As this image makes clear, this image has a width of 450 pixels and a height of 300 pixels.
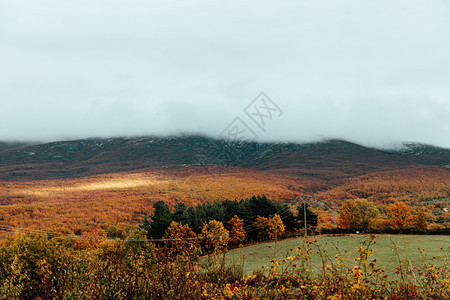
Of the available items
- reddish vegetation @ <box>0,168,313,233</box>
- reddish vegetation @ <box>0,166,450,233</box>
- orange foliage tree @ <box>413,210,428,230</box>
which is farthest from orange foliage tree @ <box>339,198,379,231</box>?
reddish vegetation @ <box>0,168,313,233</box>

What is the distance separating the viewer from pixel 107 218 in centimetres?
7912

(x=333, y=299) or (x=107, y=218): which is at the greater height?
(x=333, y=299)

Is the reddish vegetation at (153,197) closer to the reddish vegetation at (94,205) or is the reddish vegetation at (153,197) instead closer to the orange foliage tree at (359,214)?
the reddish vegetation at (94,205)

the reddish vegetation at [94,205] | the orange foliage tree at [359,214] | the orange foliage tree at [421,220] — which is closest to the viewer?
the orange foliage tree at [421,220]

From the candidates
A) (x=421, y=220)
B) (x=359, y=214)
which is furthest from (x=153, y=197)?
(x=421, y=220)

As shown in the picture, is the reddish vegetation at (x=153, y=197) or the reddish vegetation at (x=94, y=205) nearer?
the reddish vegetation at (x=94, y=205)

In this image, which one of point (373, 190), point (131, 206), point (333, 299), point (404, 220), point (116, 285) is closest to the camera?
point (333, 299)

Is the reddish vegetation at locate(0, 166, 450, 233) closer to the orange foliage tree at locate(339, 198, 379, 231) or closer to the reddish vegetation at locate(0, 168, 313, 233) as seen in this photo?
the reddish vegetation at locate(0, 168, 313, 233)

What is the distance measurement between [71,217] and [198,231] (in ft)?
169

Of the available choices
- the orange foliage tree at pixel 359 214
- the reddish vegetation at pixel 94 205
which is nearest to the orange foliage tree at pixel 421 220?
the orange foliage tree at pixel 359 214

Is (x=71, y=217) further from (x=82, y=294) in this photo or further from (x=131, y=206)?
(x=82, y=294)

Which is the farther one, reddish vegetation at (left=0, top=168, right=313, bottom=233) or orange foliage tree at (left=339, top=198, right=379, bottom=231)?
reddish vegetation at (left=0, top=168, right=313, bottom=233)

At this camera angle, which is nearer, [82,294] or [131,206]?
[82,294]

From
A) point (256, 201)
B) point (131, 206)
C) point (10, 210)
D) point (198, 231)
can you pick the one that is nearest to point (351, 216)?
point (256, 201)
